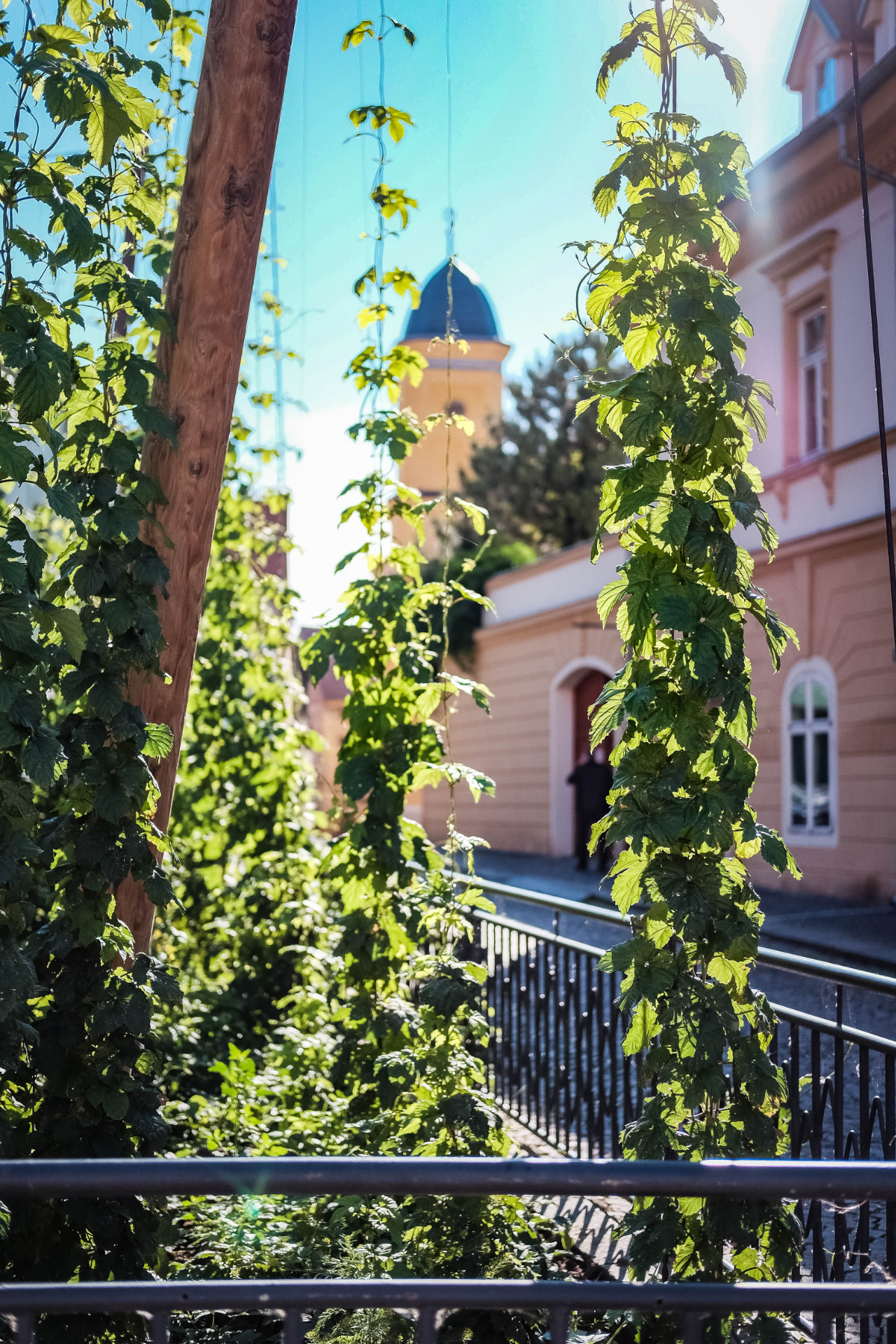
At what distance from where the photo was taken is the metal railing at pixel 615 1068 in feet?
10.5

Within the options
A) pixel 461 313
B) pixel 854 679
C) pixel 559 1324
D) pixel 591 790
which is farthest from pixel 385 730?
pixel 461 313

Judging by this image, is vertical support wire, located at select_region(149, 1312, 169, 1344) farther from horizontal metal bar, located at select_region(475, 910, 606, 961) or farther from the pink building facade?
the pink building facade

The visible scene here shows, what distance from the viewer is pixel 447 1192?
155cm

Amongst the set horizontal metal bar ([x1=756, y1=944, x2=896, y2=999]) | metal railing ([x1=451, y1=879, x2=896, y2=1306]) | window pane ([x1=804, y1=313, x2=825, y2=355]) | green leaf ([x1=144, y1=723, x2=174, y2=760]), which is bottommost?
metal railing ([x1=451, y1=879, x2=896, y2=1306])

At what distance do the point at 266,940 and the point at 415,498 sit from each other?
3.10 meters

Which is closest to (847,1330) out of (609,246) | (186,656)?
(186,656)

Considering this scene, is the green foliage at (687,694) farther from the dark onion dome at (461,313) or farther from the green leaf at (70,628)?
the dark onion dome at (461,313)

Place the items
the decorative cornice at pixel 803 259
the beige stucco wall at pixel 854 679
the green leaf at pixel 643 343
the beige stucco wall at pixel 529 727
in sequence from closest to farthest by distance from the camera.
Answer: the green leaf at pixel 643 343
the beige stucco wall at pixel 854 679
the decorative cornice at pixel 803 259
the beige stucco wall at pixel 529 727

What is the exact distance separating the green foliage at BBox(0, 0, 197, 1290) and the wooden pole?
13 cm

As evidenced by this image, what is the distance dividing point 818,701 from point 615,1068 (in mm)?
11066

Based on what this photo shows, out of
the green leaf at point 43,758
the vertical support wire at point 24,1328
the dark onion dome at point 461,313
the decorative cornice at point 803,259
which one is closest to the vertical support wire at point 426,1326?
the vertical support wire at point 24,1328

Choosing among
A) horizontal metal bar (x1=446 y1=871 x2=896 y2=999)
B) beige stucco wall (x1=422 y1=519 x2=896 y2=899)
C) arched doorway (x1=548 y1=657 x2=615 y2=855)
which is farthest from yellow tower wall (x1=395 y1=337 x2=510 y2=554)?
horizontal metal bar (x1=446 y1=871 x2=896 y2=999)

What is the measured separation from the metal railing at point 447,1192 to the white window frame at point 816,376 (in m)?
13.9

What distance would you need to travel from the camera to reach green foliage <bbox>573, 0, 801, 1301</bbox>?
2.50 metres
